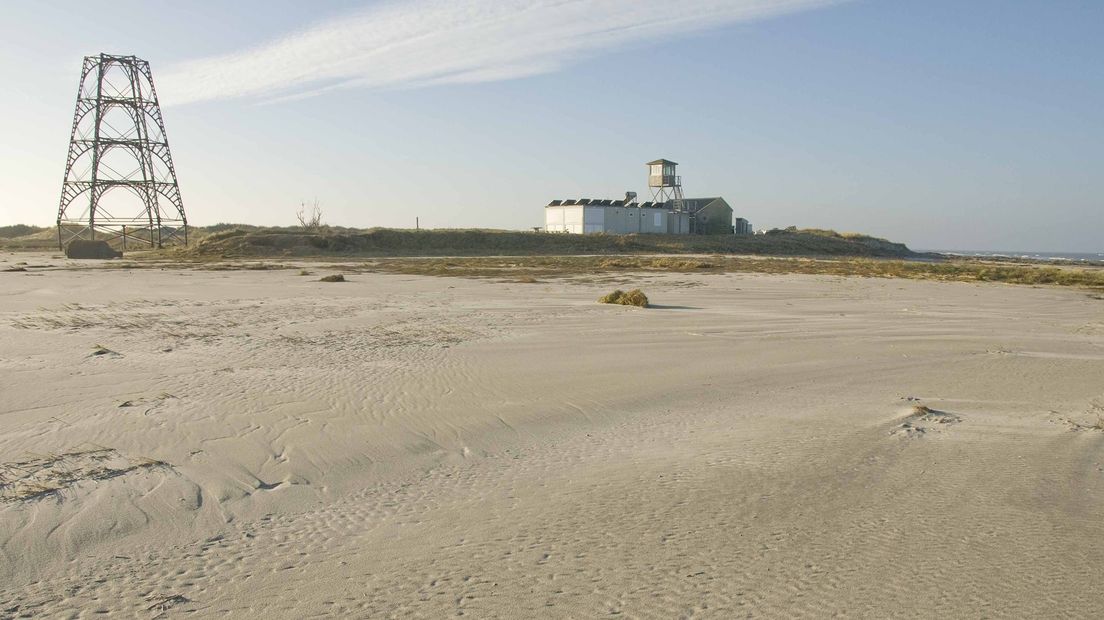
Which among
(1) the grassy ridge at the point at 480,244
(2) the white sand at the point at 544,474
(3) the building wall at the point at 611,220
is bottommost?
(2) the white sand at the point at 544,474

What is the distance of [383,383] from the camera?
8.65m

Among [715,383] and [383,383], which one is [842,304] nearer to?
[715,383]

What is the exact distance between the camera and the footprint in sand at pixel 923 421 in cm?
696

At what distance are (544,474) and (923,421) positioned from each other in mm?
3910

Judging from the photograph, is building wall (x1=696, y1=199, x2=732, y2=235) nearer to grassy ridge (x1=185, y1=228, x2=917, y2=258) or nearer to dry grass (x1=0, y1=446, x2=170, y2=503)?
grassy ridge (x1=185, y1=228, x2=917, y2=258)

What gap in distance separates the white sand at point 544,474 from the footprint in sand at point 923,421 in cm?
4

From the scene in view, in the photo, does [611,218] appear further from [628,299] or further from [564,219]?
[628,299]

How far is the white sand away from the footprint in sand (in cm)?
4

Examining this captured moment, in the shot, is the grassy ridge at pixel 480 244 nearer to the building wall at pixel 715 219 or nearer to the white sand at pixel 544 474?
the building wall at pixel 715 219

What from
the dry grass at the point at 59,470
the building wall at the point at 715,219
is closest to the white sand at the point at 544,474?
the dry grass at the point at 59,470

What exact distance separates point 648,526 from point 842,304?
48.4 feet

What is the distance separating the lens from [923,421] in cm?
734

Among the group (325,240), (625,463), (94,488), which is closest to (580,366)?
(625,463)

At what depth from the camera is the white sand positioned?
153 inches
